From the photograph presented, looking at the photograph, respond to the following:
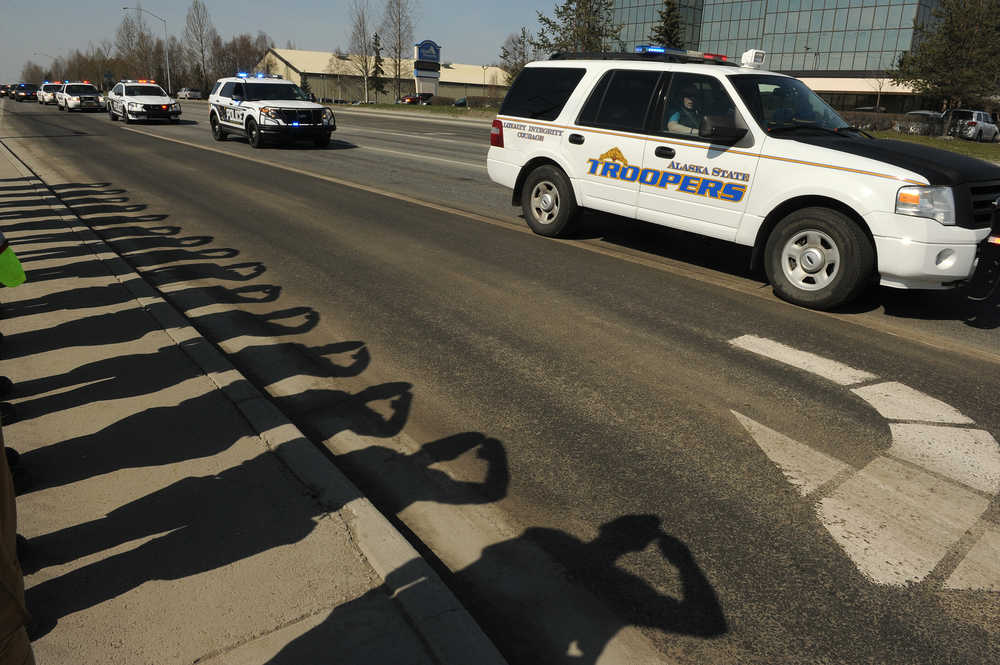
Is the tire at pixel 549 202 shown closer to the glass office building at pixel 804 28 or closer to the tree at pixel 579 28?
the tree at pixel 579 28

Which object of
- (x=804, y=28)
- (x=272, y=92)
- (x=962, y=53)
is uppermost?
(x=804, y=28)

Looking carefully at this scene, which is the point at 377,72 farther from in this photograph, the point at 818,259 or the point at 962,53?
the point at 818,259

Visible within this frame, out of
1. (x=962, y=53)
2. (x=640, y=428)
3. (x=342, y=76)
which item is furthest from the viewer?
(x=342, y=76)

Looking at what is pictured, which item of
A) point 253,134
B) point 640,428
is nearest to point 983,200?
point 640,428

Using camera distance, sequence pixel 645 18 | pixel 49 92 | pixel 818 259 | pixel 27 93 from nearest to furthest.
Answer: pixel 818 259 < pixel 49 92 < pixel 27 93 < pixel 645 18

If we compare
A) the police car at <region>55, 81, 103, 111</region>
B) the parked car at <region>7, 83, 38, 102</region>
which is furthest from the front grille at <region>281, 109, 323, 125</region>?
the parked car at <region>7, 83, 38, 102</region>

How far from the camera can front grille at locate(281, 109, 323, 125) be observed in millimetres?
20391

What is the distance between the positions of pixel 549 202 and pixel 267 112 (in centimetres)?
1419

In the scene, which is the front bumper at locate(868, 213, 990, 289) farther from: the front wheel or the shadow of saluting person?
the front wheel

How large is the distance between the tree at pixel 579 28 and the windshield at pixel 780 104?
41.3 meters

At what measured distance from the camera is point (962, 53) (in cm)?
3622

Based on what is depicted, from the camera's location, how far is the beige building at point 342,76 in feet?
362

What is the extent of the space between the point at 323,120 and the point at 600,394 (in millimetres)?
18670

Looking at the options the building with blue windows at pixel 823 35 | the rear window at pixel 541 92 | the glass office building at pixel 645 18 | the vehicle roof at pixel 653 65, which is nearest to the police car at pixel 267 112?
the rear window at pixel 541 92
